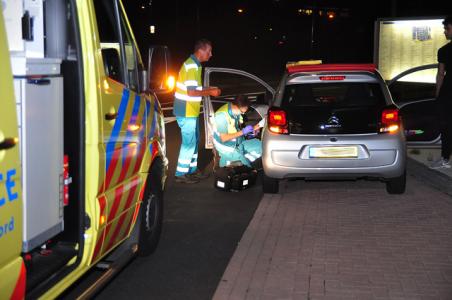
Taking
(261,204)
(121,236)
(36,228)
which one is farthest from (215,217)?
(36,228)

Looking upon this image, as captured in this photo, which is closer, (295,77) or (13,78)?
(13,78)

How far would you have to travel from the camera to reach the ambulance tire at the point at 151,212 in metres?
5.51

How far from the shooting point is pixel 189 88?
908cm

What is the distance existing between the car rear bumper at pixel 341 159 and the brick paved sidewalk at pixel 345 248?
1.19 ft

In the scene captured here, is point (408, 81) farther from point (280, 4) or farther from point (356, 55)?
point (280, 4)

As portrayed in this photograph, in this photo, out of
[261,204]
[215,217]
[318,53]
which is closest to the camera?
[215,217]

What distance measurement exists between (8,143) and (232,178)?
557 cm

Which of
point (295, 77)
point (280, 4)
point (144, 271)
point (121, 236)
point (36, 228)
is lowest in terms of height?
point (144, 271)

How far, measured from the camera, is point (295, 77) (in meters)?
8.11

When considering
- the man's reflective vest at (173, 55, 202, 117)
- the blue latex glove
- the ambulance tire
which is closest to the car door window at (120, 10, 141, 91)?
the ambulance tire

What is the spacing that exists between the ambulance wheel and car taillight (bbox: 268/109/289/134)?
1.95 feet

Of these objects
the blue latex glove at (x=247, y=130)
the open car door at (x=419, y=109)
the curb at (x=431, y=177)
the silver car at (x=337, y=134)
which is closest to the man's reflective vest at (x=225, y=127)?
the blue latex glove at (x=247, y=130)

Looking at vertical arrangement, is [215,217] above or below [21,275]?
below

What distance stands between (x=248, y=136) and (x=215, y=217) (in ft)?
8.00
